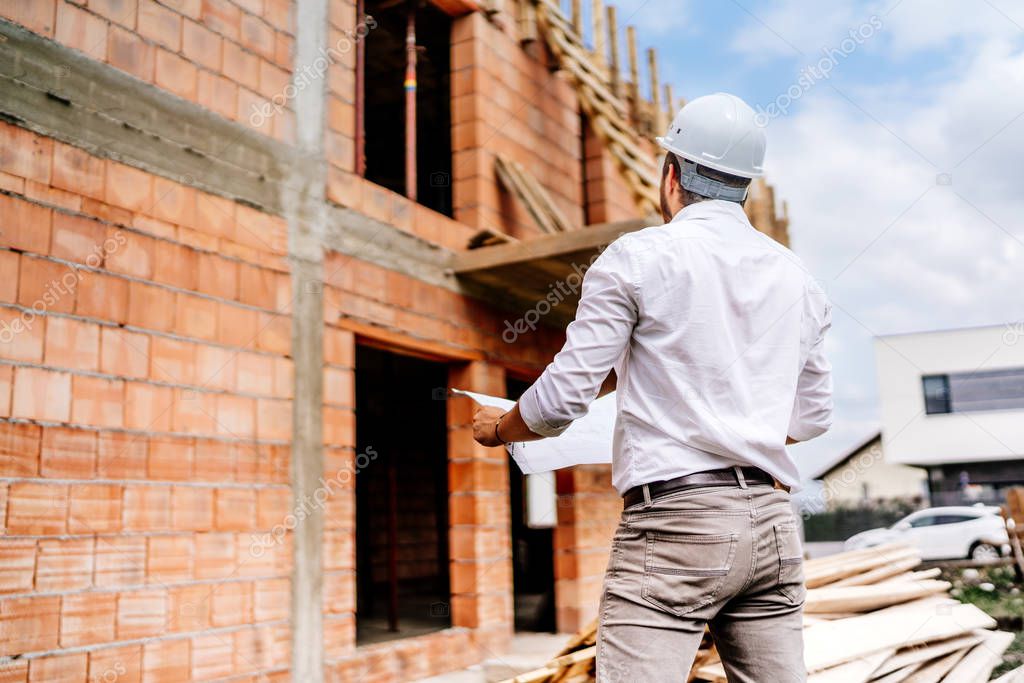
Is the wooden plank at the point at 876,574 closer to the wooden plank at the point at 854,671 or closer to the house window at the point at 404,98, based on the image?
the wooden plank at the point at 854,671

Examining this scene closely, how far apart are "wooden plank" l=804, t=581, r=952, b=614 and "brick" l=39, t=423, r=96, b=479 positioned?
11.1 ft

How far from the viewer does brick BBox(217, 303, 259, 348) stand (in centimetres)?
474

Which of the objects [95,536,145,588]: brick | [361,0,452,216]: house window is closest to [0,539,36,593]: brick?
[95,536,145,588]: brick

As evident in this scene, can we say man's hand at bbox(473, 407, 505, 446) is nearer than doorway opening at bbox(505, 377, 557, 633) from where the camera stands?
Yes

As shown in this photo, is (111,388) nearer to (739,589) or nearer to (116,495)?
(116,495)

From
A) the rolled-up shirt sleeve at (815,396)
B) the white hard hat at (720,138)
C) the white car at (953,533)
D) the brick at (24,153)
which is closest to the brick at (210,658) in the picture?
the brick at (24,153)

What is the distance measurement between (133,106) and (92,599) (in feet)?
7.40

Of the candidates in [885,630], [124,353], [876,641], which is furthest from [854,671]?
[124,353]

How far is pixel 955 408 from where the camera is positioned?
32.5m

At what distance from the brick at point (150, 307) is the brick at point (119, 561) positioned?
98 centimetres

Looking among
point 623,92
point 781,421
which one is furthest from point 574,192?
point 781,421

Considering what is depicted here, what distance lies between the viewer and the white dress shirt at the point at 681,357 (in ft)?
6.08

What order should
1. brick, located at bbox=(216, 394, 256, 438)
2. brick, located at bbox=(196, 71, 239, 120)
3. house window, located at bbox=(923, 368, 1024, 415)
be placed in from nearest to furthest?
brick, located at bbox=(216, 394, 256, 438)
brick, located at bbox=(196, 71, 239, 120)
house window, located at bbox=(923, 368, 1024, 415)

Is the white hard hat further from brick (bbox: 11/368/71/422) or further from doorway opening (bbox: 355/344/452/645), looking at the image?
doorway opening (bbox: 355/344/452/645)
